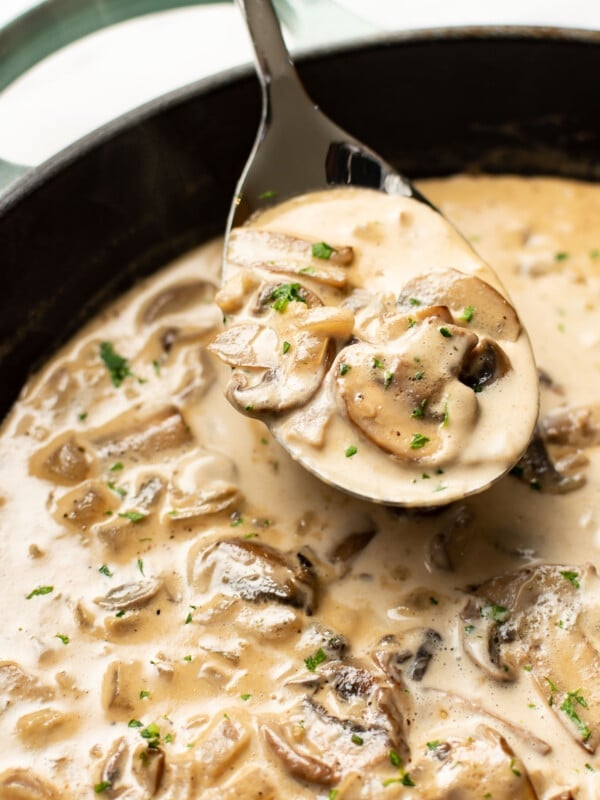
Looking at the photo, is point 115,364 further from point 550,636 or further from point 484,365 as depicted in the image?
point 550,636

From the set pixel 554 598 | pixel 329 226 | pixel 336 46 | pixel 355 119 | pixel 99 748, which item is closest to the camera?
pixel 99 748

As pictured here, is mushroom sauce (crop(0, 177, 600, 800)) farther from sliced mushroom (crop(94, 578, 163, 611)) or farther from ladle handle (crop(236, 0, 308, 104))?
ladle handle (crop(236, 0, 308, 104))

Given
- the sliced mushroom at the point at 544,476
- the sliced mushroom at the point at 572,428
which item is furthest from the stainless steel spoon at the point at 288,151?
the sliced mushroom at the point at 544,476

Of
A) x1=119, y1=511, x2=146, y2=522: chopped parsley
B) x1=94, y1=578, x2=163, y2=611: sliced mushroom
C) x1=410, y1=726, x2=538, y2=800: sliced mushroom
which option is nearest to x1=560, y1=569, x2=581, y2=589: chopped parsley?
x1=410, y1=726, x2=538, y2=800: sliced mushroom

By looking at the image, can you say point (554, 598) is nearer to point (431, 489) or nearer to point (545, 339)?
point (431, 489)

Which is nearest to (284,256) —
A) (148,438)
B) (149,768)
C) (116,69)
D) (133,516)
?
(148,438)

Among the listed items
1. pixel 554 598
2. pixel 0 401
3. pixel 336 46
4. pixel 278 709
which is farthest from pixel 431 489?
pixel 336 46
